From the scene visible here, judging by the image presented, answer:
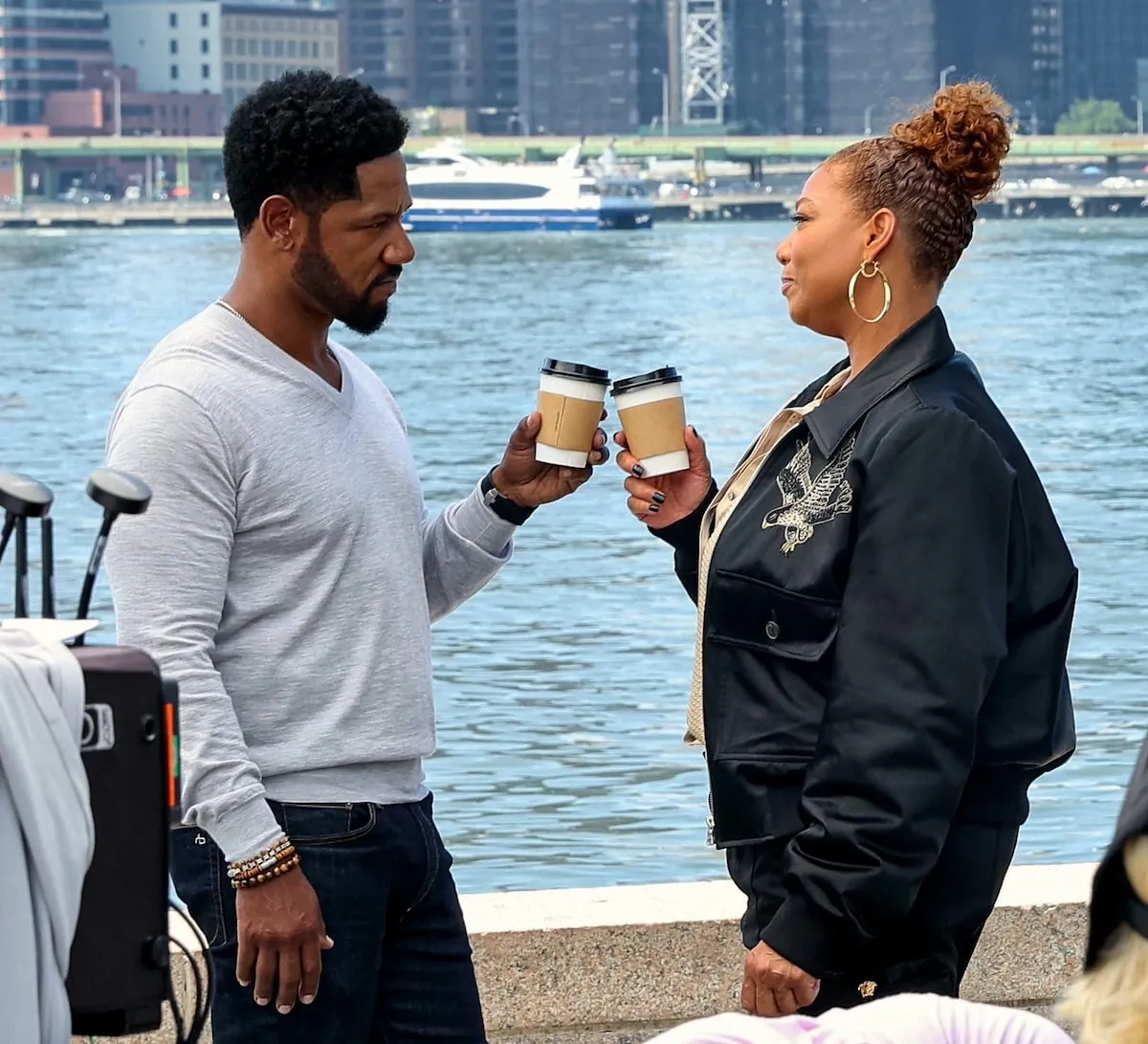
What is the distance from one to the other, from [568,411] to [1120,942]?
1.41m

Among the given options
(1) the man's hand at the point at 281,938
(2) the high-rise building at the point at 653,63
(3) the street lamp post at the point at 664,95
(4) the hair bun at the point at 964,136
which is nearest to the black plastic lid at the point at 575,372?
(4) the hair bun at the point at 964,136

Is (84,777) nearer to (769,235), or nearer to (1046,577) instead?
(1046,577)

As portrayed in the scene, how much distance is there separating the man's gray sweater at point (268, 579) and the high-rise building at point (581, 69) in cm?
12964

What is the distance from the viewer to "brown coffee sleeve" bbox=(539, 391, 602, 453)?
286cm

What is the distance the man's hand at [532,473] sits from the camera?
2938 millimetres

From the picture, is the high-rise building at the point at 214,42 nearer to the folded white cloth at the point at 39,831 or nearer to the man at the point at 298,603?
the man at the point at 298,603

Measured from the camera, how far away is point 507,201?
90188 millimetres

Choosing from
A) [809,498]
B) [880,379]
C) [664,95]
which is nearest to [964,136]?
[880,379]

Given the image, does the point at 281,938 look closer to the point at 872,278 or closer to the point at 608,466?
the point at 872,278

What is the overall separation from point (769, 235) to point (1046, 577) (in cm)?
8789

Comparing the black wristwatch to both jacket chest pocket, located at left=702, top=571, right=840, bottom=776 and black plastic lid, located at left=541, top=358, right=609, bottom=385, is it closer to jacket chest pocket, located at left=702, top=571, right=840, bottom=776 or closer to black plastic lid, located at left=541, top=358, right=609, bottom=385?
black plastic lid, located at left=541, top=358, right=609, bottom=385

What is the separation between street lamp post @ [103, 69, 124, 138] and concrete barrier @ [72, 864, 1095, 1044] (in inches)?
4739

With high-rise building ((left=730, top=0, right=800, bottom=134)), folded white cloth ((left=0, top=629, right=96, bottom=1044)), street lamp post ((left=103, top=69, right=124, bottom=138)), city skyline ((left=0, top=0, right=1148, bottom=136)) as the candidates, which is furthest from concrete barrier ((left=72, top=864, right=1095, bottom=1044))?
high-rise building ((left=730, top=0, right=800, bottom=134))

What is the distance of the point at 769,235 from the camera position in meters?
89.5
